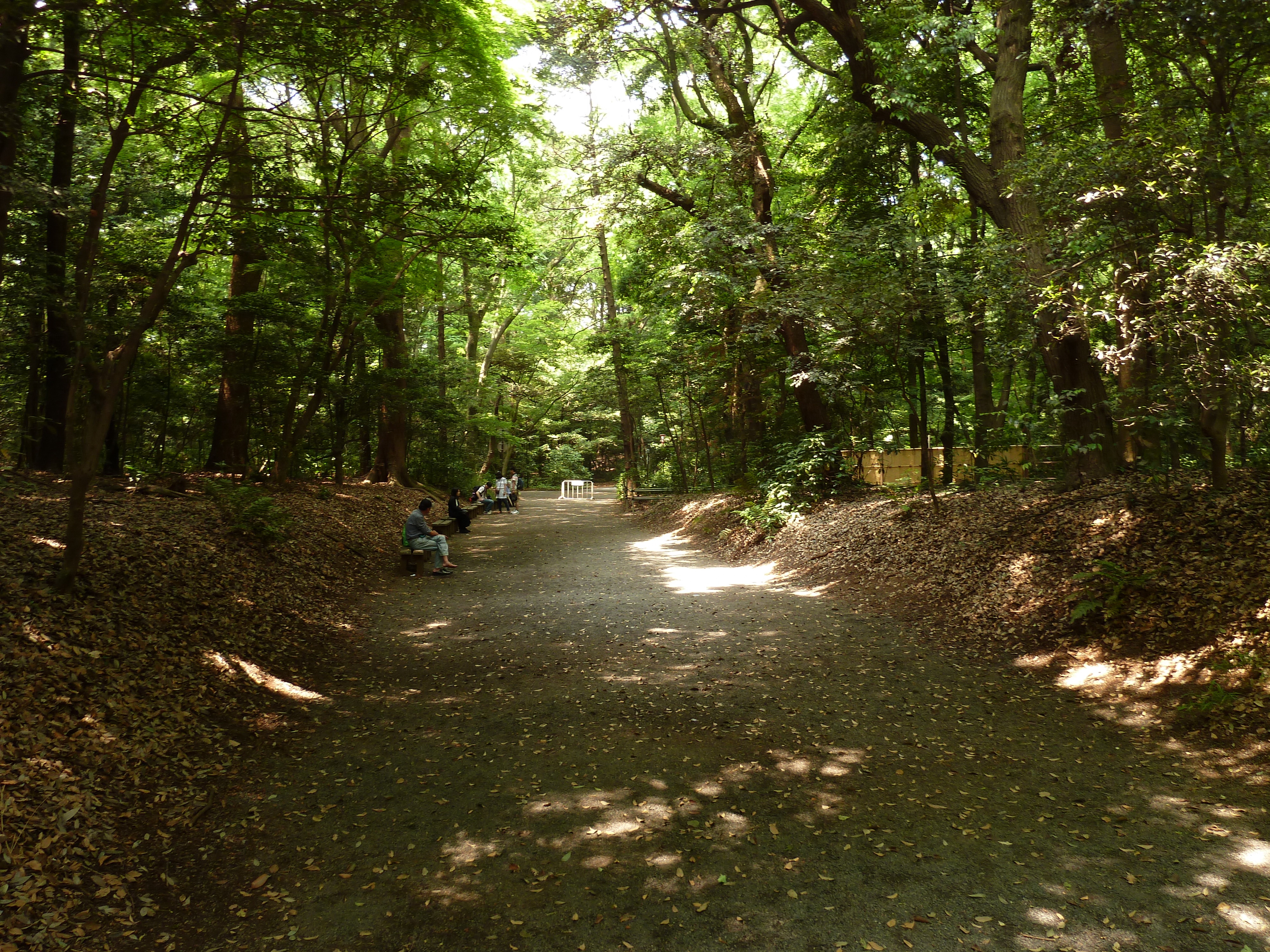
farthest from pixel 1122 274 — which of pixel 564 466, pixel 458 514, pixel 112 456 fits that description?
pixel 564 466

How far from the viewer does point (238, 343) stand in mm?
10641

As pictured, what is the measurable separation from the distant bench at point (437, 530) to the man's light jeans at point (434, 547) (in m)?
0.02

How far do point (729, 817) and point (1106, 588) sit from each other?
444 cm

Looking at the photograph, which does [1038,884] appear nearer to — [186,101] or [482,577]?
[482,577]

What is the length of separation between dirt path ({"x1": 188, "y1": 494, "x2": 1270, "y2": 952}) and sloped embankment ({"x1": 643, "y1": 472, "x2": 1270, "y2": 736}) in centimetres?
71

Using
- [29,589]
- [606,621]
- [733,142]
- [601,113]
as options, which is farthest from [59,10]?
[601,113]

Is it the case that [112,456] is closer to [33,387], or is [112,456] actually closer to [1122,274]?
[33,387]

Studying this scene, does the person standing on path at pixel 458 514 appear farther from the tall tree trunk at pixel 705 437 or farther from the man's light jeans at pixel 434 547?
the tall tree trunk at pixel 705 437

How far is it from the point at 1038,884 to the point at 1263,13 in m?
6.68

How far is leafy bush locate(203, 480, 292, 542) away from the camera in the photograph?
8289 mm

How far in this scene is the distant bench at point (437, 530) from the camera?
35.6 ft

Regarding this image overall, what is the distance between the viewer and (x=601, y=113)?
84.1ft

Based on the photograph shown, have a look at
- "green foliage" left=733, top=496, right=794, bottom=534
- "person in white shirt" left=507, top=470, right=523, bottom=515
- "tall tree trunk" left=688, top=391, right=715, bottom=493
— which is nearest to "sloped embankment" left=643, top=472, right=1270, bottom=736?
"green foliage" left=733, top=496, right=794, bottom=534

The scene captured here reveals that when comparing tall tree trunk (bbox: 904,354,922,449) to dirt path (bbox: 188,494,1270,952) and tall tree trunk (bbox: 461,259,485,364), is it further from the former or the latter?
tall tree trunk (bbox: 461,259,485,364)
